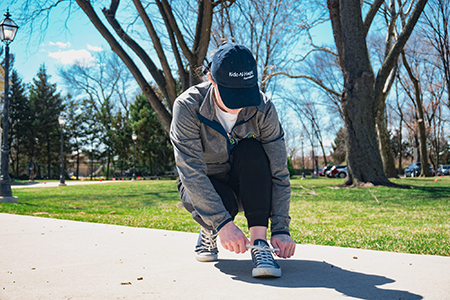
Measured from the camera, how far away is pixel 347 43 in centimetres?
1048

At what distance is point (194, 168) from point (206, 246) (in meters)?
0.64

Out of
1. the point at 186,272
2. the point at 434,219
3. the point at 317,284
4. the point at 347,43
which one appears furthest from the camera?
the point at 347,43

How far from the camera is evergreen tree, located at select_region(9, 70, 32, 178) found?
34844mm

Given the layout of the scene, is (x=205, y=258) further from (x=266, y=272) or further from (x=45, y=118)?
(x=45, y=118)

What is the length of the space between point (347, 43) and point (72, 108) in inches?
1327

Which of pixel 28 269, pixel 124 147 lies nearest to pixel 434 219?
pixel 28 269

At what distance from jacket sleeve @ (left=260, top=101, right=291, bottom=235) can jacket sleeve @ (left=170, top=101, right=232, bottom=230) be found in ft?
1.05

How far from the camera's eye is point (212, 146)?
1.99 m

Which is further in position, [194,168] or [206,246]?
[206,246]

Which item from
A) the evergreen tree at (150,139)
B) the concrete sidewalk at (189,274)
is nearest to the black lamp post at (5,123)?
the concrete sidewalk at (189,274)

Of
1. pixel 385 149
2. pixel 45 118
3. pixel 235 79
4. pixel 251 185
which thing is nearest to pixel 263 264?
pixel 251 185

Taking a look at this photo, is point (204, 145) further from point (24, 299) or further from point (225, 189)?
point (24, 299)

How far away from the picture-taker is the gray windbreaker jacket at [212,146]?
1840 mm

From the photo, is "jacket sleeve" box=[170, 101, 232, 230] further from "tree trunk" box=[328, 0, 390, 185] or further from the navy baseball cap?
"tree trunk" box=[328, 0, 390, 185]
